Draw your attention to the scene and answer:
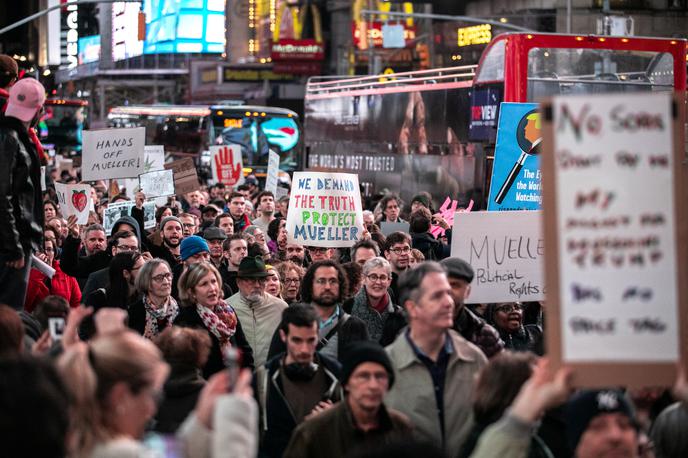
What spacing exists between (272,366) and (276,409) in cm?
27

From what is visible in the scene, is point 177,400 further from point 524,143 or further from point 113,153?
point 113,153

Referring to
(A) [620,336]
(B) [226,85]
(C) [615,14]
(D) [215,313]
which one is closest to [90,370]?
(A) [620,336]

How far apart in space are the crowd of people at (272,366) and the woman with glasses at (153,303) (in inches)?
0.5

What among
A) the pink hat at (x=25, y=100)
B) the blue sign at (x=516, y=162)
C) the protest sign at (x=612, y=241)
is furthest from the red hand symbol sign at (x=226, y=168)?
the protest sign at (x=612, y=241)

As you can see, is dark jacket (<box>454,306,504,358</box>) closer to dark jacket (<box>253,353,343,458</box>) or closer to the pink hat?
dark jacket (<box>253,353,343,458</box>)

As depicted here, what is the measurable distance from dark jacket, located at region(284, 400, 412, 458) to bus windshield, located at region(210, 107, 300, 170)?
35.6 meters

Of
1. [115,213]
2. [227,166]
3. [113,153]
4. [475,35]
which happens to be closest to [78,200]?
[113,153]

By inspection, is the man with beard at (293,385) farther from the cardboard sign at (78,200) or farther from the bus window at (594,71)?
the bus window at (594,71)

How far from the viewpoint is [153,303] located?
9.95m

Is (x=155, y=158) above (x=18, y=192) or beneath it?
above

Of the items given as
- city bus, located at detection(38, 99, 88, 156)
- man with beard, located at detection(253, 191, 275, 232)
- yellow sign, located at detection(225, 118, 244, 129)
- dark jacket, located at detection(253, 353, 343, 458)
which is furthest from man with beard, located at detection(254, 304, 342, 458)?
city bus, located at detection(38, 99, 88, 156)

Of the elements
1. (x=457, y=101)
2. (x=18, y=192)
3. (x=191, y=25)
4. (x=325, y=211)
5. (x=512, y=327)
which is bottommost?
(x=512, y=327)

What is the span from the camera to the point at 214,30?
282ft

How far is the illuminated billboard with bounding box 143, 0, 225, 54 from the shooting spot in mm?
84438
